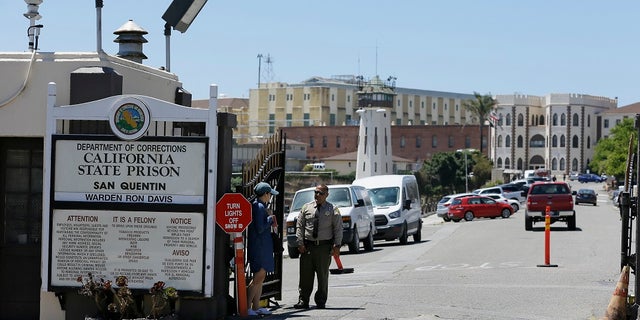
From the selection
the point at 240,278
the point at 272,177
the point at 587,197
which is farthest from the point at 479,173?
the point at 240,278

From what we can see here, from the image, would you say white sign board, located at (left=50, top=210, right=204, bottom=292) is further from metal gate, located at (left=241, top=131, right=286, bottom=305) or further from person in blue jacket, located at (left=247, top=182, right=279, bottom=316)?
metal gate, located at (left=241, top=131, right=286, bottom=305)

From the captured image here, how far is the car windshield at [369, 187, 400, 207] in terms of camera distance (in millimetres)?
36219

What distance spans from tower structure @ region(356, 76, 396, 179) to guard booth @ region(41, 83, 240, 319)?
96.8m

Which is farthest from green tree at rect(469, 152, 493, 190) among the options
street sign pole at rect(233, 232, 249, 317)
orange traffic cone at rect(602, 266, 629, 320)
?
street sign pole at rect(233, 232, 249, 317)

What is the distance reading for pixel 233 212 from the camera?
1302cm

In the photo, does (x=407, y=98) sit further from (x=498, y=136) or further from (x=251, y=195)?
(x=251, y=195)

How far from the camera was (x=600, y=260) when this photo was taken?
2558 cm

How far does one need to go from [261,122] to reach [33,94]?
592 feet

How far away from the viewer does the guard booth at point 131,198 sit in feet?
42.1

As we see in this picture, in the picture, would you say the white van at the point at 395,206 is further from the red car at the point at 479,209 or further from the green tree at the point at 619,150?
the green tree at the point at 619,150

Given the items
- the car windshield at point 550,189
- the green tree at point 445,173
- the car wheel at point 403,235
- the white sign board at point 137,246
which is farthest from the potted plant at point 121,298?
the green tree at point 445,173

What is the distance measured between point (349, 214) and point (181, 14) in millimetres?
14325

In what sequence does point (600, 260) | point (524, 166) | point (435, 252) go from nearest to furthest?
point (600, 260), point (435, 252), point (524, 166)

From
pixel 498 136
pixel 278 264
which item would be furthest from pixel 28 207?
pixel 498 136
